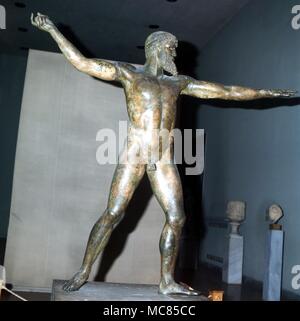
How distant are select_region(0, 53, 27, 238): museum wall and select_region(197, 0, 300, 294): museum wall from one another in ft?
17.7

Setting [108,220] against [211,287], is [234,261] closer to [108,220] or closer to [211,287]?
[211,287]

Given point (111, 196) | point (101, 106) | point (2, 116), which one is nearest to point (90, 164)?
point (101, 106)

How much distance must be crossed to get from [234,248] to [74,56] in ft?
15.7

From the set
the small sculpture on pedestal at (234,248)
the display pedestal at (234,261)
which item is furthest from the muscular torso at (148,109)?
the display pedestal at (234,261)

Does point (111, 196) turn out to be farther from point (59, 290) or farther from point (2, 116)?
point (2, 116)

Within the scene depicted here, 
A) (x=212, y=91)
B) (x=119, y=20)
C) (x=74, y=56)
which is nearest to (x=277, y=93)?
(x=212, y=91)

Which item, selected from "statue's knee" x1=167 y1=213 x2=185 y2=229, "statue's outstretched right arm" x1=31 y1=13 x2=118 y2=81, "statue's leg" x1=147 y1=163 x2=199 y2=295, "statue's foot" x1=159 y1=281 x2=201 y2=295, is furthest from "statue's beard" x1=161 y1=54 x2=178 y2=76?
"statue's foot" x1=159 y1=281 x2=201 y2=295

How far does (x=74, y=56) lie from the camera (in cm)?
382

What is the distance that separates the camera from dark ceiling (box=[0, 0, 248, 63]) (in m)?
8.34

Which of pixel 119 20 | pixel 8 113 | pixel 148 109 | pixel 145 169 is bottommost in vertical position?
pixel 145 169

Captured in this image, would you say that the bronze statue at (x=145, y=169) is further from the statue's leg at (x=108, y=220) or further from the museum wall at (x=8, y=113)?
the museum wall at (x=8, y=113)

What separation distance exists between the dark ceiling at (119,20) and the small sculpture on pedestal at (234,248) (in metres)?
3.62

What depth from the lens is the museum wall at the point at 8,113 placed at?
39.3ft

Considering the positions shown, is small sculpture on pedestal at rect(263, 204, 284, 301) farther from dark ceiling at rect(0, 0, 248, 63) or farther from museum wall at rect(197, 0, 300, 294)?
dark ceiling at rect(0, 0, 248, 63)
